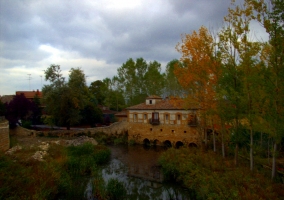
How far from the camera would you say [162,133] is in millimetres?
27031

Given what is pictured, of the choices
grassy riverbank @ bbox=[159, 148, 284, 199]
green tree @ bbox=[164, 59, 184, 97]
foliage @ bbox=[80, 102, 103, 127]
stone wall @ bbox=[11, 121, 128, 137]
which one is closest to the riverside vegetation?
grassy riverbank @ bbox=[159, 148, 284, 199]

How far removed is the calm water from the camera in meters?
12.1

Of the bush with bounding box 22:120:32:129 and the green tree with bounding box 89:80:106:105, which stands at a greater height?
the green tree with bounding box 89:80:106:105

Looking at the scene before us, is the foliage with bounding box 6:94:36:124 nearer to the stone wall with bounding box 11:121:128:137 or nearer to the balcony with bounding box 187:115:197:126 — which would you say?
the stone wall with bounding box 11:121:128:137

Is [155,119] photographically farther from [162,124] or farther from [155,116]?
[162,124]

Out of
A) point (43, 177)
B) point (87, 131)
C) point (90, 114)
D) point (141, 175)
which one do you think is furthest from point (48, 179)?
point (90, 114)

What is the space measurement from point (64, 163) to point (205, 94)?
10219mm

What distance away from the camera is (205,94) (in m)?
16.1

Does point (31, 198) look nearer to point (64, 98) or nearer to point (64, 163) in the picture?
point (64, 163)

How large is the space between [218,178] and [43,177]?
7.99 m

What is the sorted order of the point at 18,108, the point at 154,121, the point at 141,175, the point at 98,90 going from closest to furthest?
1. the point at 141,175
2. the point at 154,121
3. the point at 18,108
4. the point at 98,90

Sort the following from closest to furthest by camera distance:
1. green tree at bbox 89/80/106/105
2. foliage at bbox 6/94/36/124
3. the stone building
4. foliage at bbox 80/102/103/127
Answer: the stone building < foliage at bbox 6/94/36/124 < foliage at bbox 80/102/103/127 < green tree at bbox 89/80/106/105

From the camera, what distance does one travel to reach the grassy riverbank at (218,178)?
8781 millimetres

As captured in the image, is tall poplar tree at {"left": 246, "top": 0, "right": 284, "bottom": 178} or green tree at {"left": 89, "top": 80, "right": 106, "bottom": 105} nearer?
tall poplar tree at {"left": 246, "top": 0, "right": 284, "bottom": 178}
